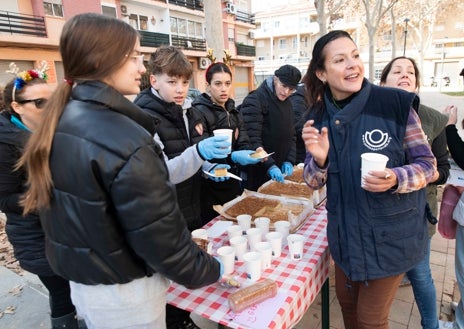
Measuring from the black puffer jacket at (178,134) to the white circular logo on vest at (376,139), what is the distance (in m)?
1.29

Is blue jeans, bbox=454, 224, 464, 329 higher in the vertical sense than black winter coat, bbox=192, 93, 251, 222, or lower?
lower

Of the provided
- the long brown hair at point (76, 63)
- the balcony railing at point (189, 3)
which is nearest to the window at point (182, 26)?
the balcony railing at point (189, 3)

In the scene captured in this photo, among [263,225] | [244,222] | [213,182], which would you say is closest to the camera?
[263,225]

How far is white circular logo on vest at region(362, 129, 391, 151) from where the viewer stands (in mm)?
1570

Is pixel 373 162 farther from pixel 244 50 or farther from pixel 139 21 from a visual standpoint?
pixel 244 50

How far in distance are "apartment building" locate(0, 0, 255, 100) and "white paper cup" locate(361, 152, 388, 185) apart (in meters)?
1.19

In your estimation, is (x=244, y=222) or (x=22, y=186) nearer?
(x=22, y=186)

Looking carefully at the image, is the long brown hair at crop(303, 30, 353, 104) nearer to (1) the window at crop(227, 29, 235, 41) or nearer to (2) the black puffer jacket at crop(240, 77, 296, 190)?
(2) the black puffer jacket at crop(240, 77, 296, 190)

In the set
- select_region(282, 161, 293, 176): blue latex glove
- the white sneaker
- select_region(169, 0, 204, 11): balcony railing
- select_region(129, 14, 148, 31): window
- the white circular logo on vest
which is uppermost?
select_region(169, 0, 204, 11): balcony railing

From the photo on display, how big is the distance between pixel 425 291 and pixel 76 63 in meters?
2.57

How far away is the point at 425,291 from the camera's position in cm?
222

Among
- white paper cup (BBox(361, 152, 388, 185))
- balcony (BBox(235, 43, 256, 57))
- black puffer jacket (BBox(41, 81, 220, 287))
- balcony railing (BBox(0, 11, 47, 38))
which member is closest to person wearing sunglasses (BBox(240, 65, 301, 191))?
white paper cup (BBox(361, 152, 388, 185))

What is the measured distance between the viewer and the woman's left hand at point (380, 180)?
143cm

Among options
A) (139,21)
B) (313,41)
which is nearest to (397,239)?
(139,21)
